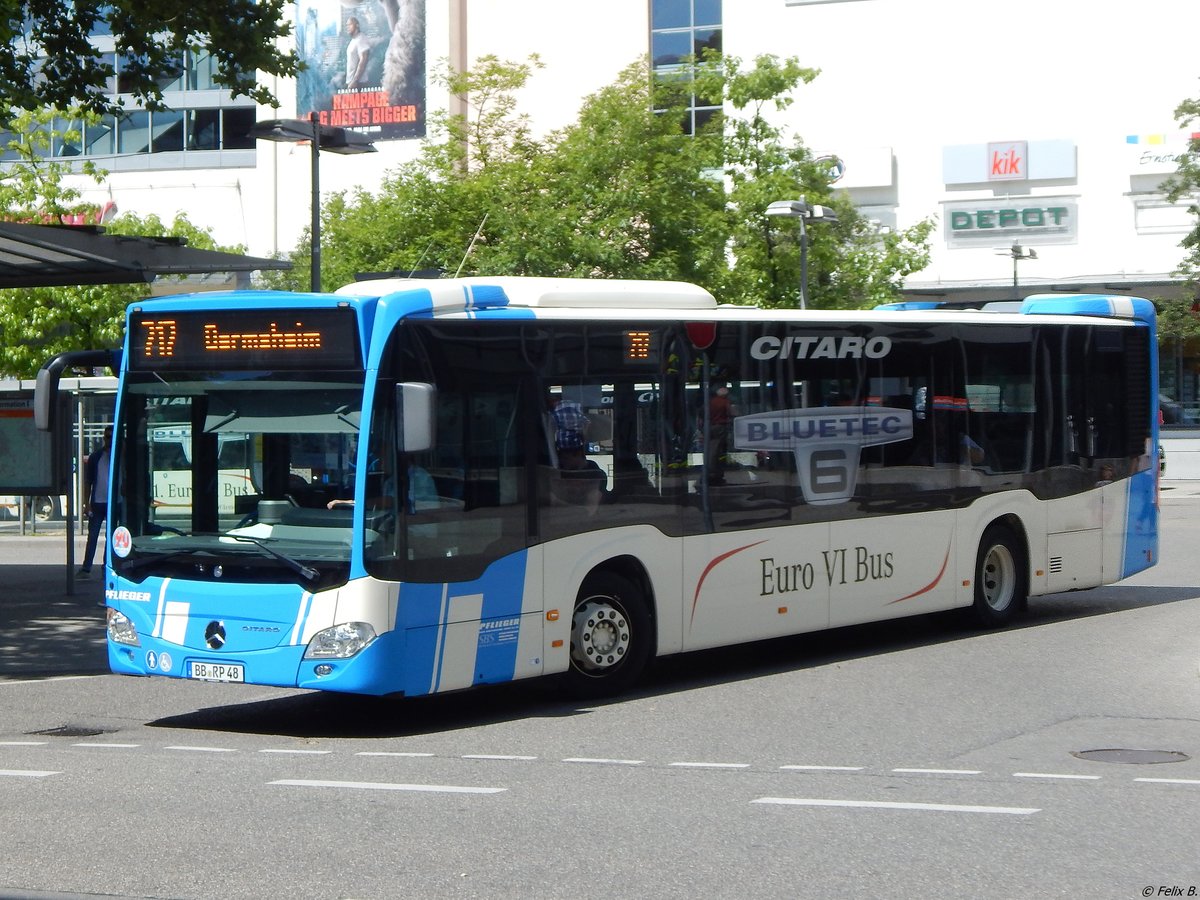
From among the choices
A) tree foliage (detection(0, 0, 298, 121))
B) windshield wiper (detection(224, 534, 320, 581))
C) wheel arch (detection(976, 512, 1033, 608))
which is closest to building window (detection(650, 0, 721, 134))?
tree foliage (detection(0, 0, 298, 121))

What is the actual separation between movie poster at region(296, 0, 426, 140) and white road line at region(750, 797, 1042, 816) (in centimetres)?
5889

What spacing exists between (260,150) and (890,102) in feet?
91.0

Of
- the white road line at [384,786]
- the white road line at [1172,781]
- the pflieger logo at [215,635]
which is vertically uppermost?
the pflieger logo at [215,635]

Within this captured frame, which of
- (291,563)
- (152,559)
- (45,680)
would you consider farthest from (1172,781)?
(45,680)

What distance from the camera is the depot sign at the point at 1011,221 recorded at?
161 ft

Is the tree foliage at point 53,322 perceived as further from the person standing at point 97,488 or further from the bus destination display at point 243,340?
the bus destination display at point 243,340

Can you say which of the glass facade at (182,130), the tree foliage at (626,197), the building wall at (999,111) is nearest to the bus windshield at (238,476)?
the tree foliage at (626,197)

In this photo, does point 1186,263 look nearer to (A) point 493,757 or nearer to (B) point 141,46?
(B) point 141,46

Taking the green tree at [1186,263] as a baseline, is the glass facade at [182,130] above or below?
above

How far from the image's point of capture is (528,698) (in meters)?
11.1

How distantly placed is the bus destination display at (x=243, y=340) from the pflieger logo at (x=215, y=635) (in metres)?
1.52

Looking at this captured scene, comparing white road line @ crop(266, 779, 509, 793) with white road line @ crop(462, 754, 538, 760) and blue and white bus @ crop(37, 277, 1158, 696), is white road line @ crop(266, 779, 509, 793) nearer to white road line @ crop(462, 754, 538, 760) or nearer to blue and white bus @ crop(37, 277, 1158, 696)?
white road line @ crop(462, 754, 538, 760)

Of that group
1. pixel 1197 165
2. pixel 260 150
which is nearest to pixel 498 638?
pixel 1197 165

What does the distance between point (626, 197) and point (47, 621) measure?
18102 millimetres
